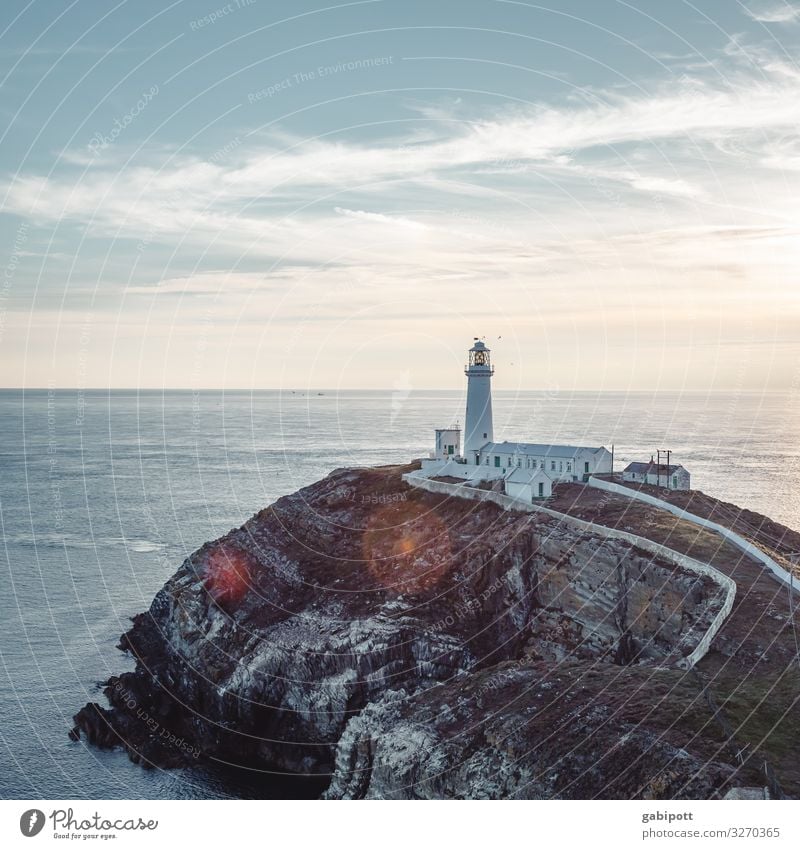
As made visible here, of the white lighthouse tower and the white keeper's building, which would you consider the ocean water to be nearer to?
the white keeper's building

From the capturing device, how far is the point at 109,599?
70.4 metres

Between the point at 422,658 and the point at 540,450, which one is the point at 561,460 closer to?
the point at 540,450

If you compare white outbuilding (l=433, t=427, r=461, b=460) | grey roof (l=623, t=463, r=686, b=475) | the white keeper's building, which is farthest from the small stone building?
white outbuilding (l=433, t=427, r=461, b=460)

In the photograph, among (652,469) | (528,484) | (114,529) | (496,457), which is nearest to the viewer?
(528,484)

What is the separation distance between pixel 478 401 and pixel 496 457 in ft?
25.3

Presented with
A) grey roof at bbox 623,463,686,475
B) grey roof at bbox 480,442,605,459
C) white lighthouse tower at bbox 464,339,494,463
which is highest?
white lighthouse tower at bbox 464,339,494,463

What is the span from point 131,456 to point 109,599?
10084 centimetres

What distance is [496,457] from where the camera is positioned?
67.6 metres

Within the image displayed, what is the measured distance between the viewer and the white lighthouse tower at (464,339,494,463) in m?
71.8

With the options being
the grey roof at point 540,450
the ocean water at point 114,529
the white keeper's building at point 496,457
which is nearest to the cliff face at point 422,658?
the ocean water at point 114,529

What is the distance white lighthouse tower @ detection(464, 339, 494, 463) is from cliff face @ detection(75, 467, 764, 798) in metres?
8.18

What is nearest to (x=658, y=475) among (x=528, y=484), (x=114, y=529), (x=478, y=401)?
(x=528, y=484)

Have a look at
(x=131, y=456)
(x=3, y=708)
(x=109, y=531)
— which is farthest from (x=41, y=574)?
(x=131, y=456)
